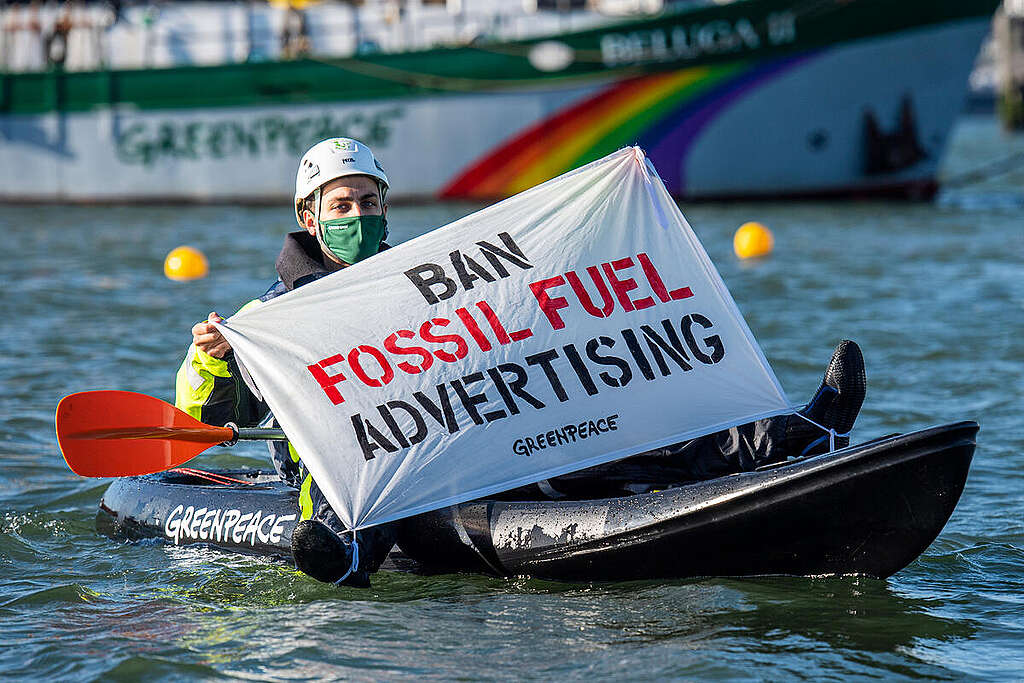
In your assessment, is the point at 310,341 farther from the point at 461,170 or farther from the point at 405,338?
the point at 461,170

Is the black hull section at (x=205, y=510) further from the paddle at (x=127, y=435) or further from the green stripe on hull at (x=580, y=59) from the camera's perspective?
the green stripe on hull at (x=580, y=59)

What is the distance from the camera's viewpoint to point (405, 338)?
17.5 ft

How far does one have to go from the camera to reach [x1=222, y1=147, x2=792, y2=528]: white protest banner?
5.26m

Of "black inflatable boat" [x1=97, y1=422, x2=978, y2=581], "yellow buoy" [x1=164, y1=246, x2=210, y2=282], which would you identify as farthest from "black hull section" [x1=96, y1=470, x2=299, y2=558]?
"yellow buoy" [x1=164, y1=246, x2=210, y2=282]

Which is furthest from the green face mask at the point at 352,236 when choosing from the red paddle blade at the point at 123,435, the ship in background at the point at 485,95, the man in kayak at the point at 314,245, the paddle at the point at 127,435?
the ship in background at the point at 485,95

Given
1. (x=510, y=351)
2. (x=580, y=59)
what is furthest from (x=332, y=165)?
(x=580, y=59)

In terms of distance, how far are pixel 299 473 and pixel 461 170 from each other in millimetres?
15266

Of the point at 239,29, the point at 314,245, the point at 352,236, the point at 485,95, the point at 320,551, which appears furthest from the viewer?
the point at 239,29

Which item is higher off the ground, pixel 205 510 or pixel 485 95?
pixel 485 95

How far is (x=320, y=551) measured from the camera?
200 inches

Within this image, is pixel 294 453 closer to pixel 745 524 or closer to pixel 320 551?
pixel 320 551

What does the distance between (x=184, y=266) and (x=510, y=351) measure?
9.65 m

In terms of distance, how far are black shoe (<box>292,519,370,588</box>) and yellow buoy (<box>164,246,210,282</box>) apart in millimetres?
9637

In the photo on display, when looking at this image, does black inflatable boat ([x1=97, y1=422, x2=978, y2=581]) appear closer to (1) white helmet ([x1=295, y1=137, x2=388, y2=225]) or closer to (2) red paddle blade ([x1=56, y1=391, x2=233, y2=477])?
(2) red paddle blade ([x1=56, y1=391, x2=233, y2=477])
